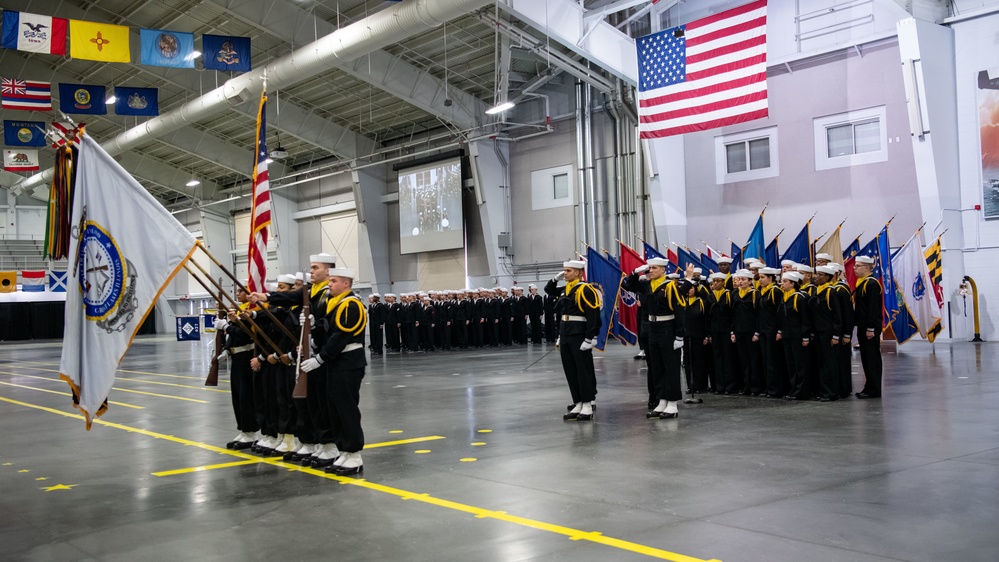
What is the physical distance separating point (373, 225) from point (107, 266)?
2884 cm

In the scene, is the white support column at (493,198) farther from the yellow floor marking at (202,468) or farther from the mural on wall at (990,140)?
the yellow floor marking at (202,468)

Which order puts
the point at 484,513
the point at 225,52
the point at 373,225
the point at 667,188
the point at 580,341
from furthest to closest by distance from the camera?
1. the point at 373,225
2. the point at 667,188
3. the point at 225,52
4. the point at 580,341
5. the point at 484,513

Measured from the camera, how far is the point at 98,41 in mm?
18250

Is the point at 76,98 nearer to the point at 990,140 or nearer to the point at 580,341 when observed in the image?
the point at 580,341

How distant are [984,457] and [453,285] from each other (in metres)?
26.4

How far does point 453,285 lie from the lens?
32594 mm

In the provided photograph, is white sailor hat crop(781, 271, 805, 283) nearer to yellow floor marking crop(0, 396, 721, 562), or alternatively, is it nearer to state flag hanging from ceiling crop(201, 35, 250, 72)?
yellow floor marking crop(0, 396, 721, 562)

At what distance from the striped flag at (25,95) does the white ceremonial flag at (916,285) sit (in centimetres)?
2197

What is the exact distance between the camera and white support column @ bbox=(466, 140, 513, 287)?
29.8m

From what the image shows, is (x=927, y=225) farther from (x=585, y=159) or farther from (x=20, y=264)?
(x=20, y=264)

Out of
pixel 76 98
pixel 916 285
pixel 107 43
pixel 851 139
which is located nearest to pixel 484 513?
pixel 916 285

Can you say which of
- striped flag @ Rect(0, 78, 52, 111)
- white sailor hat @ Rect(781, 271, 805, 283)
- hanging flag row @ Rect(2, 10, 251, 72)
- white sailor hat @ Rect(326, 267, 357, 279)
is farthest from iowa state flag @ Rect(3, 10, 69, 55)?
white sailor hat @ Rect(781, 271, 805, 283)

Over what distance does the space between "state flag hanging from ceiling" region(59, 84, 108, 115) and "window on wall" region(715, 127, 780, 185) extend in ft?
56.6

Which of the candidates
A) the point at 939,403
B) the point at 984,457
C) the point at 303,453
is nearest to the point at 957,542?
the point at 984,457
